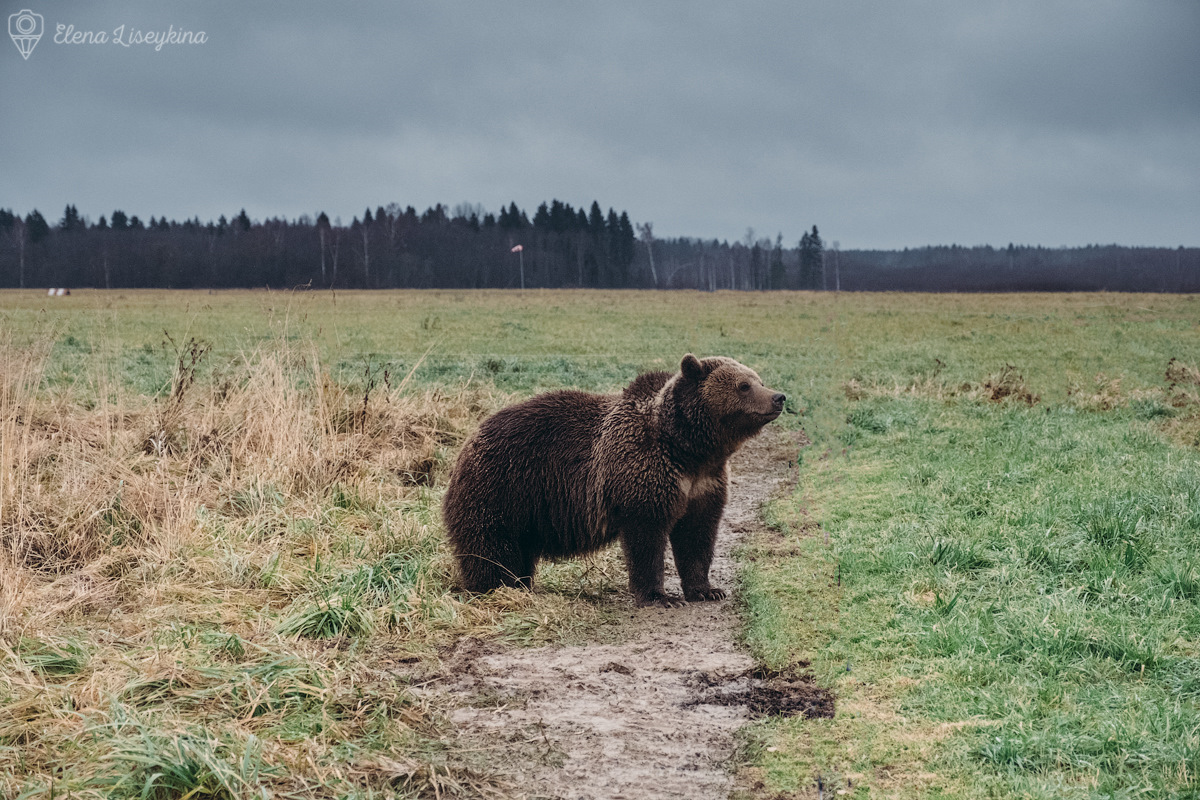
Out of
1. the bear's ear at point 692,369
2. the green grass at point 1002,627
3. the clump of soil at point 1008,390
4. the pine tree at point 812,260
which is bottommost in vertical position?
the green grass at point 1002,627

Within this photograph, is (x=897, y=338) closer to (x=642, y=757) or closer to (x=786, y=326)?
(x=786, y=326)

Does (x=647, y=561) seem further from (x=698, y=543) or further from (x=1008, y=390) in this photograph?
(x=1008, y=390)

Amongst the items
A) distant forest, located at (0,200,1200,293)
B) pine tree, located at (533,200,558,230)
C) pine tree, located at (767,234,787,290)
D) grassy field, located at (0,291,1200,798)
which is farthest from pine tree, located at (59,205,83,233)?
grassy field, located at (0,291,1200,798)

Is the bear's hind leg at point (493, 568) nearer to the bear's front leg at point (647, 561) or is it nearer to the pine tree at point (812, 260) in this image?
the bear's front leg at point (647, 561)

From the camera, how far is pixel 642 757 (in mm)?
4312

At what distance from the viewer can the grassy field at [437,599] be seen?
4031mm

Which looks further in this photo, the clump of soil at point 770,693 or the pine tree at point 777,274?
the pine tree at point 777,274

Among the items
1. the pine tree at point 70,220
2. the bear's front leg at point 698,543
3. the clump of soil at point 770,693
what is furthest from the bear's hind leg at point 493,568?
the pine tree at point 70,220

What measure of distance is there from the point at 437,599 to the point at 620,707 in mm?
2031

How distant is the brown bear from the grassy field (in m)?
0.38

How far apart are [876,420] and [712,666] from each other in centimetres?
929

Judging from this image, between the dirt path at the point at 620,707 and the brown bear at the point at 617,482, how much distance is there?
0.51 meters

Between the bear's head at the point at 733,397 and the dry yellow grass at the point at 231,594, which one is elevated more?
the bear's head at the point at 733,397

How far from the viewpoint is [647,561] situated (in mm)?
6676
